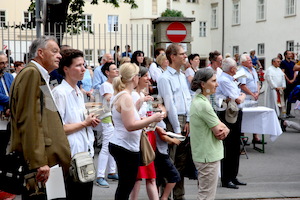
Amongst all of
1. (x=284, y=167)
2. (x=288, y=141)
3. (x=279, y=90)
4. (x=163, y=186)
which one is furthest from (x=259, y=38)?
(x=163, y=186)

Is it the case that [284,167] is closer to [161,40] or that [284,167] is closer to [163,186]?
[163,186]

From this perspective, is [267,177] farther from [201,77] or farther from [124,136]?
[124,136]

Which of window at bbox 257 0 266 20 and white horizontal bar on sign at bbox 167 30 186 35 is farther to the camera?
window at bbox 257 0 266 20

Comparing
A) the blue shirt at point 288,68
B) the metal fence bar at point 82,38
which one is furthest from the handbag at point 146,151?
the blue shirt at point 288,68

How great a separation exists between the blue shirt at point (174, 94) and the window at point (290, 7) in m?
35.3

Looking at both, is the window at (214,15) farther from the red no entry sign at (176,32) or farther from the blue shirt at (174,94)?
the blue shirt at (174,94)

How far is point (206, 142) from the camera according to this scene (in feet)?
18.7

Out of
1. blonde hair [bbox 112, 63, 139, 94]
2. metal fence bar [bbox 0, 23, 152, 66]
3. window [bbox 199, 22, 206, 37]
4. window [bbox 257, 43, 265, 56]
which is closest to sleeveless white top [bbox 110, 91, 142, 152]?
blonde hair [bbox 112, 63, 139, 94]

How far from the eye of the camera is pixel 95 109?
471cm

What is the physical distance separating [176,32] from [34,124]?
10891 mm

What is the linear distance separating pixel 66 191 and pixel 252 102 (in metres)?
6.18

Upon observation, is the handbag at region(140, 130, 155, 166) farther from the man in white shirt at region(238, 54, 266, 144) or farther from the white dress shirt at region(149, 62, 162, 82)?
the white dress shirt at region(149, 62, 162, 82)

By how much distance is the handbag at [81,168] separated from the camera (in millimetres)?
4402

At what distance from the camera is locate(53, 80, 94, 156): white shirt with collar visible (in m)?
4.55
